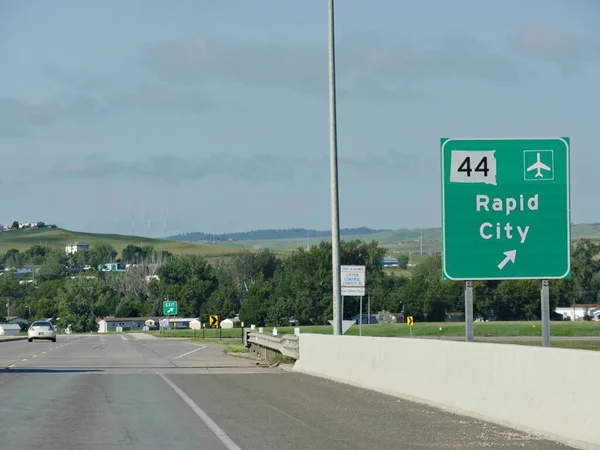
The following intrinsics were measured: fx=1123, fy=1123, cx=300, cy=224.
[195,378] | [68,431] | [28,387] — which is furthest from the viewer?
[195,378]

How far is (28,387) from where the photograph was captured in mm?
22500

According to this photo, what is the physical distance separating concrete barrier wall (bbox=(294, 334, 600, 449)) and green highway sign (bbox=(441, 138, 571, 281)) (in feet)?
5.94

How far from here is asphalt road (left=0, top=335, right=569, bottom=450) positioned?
43.4 ft

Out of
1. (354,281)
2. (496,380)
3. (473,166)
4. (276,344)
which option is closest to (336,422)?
(496,380)

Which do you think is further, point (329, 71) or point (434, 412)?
point (329, 71)

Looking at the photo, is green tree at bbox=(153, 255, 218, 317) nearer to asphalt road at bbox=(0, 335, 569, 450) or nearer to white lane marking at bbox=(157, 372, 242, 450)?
asphalt road at bbox=(0, 335, 569, 450)

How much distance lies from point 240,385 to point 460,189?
6.76 meters

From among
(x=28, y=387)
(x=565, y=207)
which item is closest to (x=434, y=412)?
(x=565, y=207)

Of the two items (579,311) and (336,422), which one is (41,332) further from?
(579,311)

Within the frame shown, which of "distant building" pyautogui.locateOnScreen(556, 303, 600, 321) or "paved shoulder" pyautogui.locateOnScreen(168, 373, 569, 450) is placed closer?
"paved shoulder" pyautogui.locateOnScreen(168, 373, 569, 450)

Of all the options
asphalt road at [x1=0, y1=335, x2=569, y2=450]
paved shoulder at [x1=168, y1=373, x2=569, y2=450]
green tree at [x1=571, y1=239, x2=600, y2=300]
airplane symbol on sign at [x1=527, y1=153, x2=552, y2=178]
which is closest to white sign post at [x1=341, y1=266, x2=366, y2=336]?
asphalt road at [x1=0, y1=335, x2=569, y2=450]

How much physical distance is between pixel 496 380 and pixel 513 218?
4512 millimetres

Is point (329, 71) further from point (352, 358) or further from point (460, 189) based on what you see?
point (460, 189)

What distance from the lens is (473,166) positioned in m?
19.5
